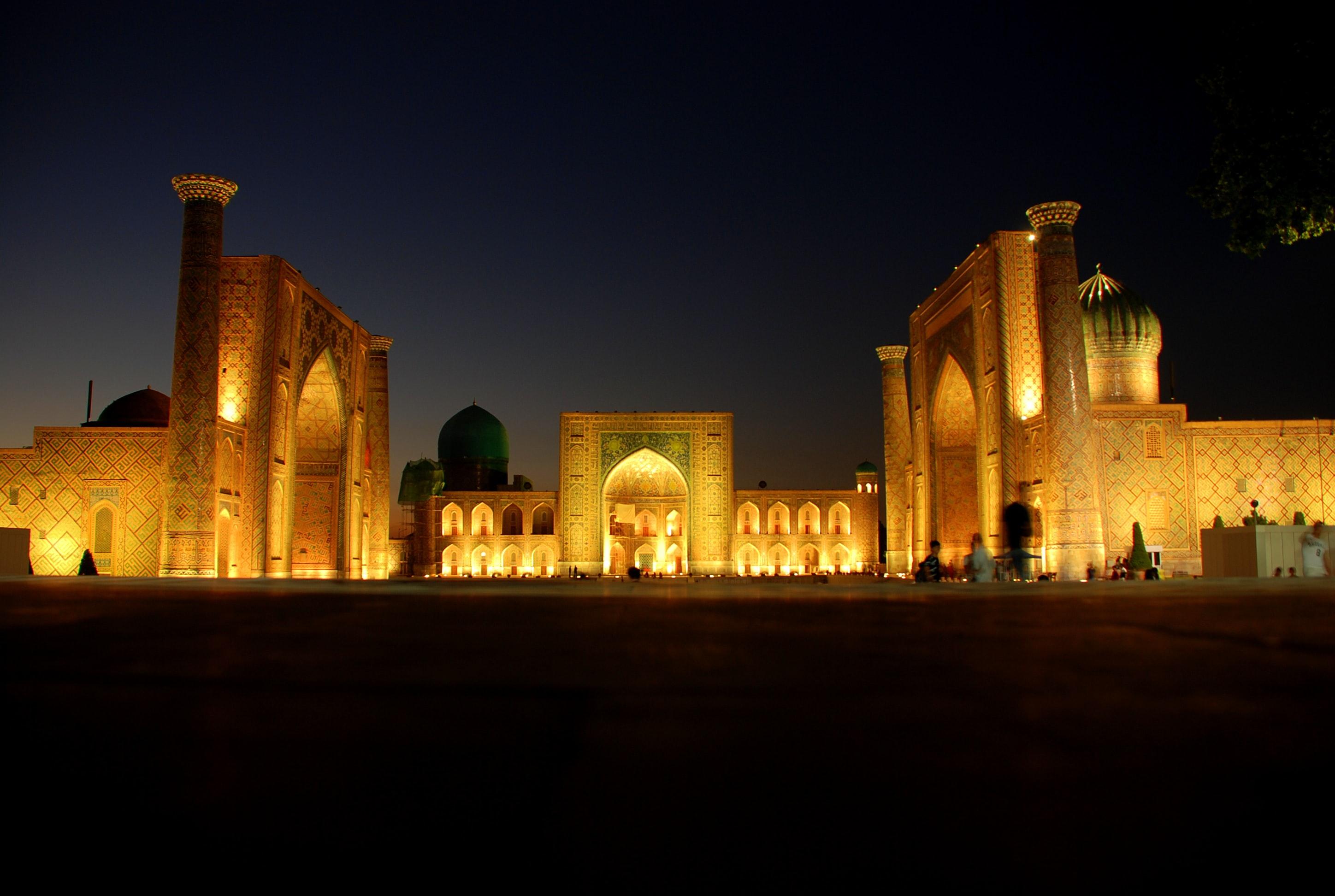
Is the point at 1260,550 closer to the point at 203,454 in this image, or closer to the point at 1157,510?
the point at 1157,510

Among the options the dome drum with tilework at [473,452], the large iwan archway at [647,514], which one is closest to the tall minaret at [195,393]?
the large iwan archway at [647,514]

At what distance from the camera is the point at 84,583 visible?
4.11 metres

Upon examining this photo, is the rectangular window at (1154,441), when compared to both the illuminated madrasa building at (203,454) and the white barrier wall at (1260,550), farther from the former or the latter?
the illuminated madrasa building at (203,454)

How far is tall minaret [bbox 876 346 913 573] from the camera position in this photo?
735 inches

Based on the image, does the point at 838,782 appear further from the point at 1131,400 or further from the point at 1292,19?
the point at 1131,400

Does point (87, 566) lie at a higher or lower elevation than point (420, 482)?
lower

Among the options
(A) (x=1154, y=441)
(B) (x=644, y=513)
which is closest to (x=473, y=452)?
(B) (x=644, y=513)

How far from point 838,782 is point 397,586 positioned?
3473 mm

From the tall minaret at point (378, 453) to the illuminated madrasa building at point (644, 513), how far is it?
646 cm

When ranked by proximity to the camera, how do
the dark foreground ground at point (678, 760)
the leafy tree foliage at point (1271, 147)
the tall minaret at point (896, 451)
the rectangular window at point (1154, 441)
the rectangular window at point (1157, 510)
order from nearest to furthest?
1. the dark foreground ground at point (678, 760)
2. the leafy tree foliage at point (1271, 147)
3. the rectangular window at point (1157, 510)
4. the rectangular window at point (1154, 441)
5. the tall minaret at point (896, 451)

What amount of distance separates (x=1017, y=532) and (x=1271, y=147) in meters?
3.19

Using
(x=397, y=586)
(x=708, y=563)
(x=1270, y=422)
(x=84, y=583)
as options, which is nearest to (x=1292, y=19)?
(x=397, y=586)

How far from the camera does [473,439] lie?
3016cm

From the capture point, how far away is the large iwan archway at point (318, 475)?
1586cm
